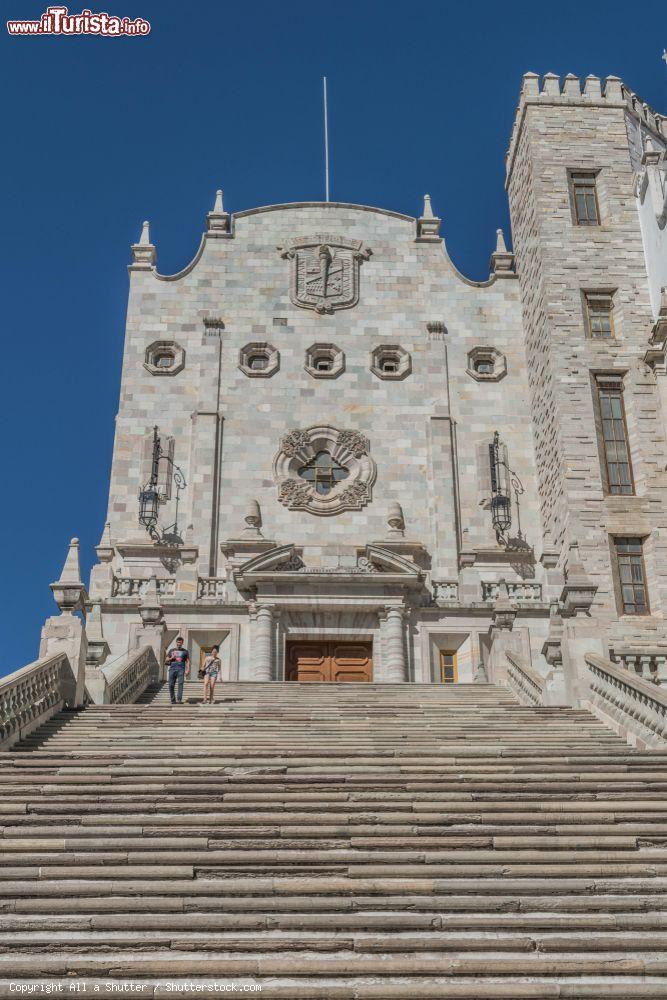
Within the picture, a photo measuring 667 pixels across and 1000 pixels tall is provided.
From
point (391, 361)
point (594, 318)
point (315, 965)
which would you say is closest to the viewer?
point (315, 965)

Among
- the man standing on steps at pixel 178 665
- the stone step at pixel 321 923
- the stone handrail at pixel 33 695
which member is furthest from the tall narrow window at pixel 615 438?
the stone step at pixel 321 923

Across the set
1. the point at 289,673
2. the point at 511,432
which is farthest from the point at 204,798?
the point at 511,432

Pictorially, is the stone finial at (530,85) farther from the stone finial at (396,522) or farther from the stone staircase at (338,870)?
A: the stone staircase at (338,870)

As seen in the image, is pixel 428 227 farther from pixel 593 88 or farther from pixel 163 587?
pixel 163 587

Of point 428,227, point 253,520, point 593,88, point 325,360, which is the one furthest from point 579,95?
point 253,520

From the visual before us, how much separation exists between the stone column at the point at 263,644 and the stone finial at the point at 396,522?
13.6 feet

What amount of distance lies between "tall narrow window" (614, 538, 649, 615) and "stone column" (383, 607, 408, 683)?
5.06 metres

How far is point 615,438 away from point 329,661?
8.81 m

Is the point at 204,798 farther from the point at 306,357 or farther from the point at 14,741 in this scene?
the point at 306,357

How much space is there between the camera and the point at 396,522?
27953 mm

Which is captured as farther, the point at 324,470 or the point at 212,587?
the point at 324,470

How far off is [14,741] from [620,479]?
55.5ft

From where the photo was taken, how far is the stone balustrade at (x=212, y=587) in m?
26.4

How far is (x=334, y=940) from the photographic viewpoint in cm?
891
